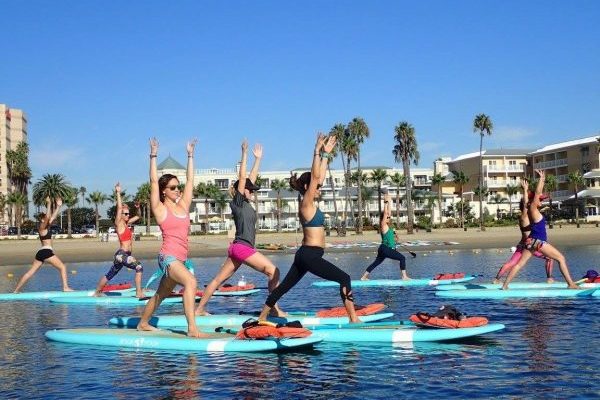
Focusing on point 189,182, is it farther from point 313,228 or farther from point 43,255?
point 43,255

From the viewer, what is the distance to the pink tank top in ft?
34.3

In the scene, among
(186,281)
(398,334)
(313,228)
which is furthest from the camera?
(398,334)

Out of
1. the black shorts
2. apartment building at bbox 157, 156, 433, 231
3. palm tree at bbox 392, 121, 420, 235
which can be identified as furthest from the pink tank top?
apartment building at bbox 157, 156, 433, 231

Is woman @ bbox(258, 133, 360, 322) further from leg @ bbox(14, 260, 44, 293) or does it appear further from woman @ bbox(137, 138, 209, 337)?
leg @ bbox(14, 260, 44, 293)

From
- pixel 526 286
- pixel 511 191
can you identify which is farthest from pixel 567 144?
pixel 526 286

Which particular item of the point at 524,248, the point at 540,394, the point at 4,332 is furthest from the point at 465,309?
the point at 4,332

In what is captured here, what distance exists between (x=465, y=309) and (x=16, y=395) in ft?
29.3

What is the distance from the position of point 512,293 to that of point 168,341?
8584mm

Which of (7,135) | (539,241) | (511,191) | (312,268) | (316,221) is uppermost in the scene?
(7,135)

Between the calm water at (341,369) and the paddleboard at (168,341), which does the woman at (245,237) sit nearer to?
the paddleboard at (168,341)

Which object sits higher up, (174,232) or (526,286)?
(174,232)

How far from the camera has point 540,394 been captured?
24.8 ft

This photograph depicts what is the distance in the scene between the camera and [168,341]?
34.9ft

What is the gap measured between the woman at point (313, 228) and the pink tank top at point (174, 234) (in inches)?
62.2
